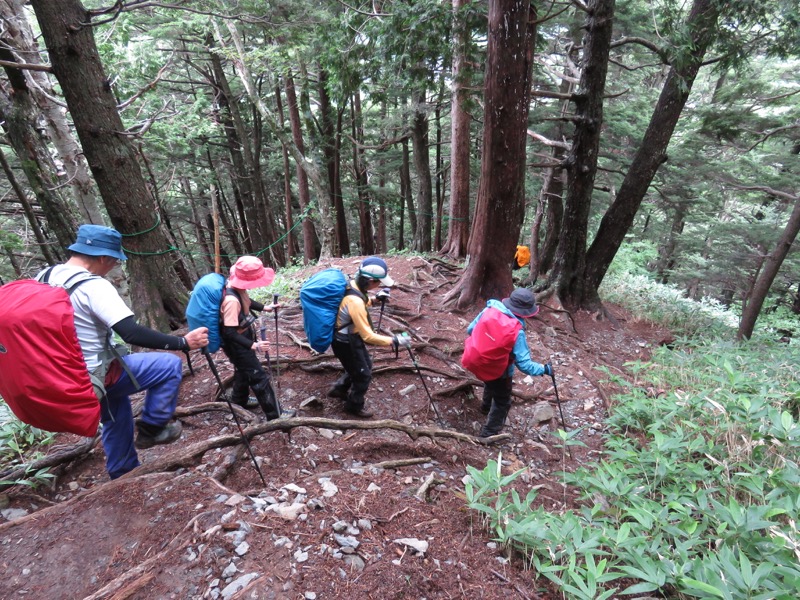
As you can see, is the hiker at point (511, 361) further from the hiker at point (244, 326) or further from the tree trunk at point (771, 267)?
the tree trunk at point (771, 267)

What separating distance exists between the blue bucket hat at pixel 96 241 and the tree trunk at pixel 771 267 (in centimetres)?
1141

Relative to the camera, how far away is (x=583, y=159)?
324 inches

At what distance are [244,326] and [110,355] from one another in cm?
123

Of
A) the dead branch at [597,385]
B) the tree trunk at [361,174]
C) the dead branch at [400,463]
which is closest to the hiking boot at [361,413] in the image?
the dead branch at [400,463]

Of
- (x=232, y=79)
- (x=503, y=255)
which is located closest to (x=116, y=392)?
(x=503, y=255)

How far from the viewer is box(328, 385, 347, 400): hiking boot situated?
16.5ft

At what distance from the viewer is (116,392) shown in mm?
3133

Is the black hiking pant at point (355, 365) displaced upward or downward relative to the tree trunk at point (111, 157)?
downward

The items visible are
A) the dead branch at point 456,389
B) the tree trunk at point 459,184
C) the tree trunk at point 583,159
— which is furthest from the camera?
the tree trunk at point 459,184

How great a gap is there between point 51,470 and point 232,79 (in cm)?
1916

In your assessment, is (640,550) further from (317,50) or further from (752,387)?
(317,50)

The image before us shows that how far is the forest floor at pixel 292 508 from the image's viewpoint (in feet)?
7.34

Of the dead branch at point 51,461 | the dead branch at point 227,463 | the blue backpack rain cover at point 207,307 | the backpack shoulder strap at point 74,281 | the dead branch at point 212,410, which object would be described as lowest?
the dead branch at point 212,410

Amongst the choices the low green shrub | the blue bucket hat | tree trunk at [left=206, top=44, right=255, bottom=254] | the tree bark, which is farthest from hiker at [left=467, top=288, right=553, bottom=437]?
tree trunk at [left=206, top=44, right=255, bottom=254]
